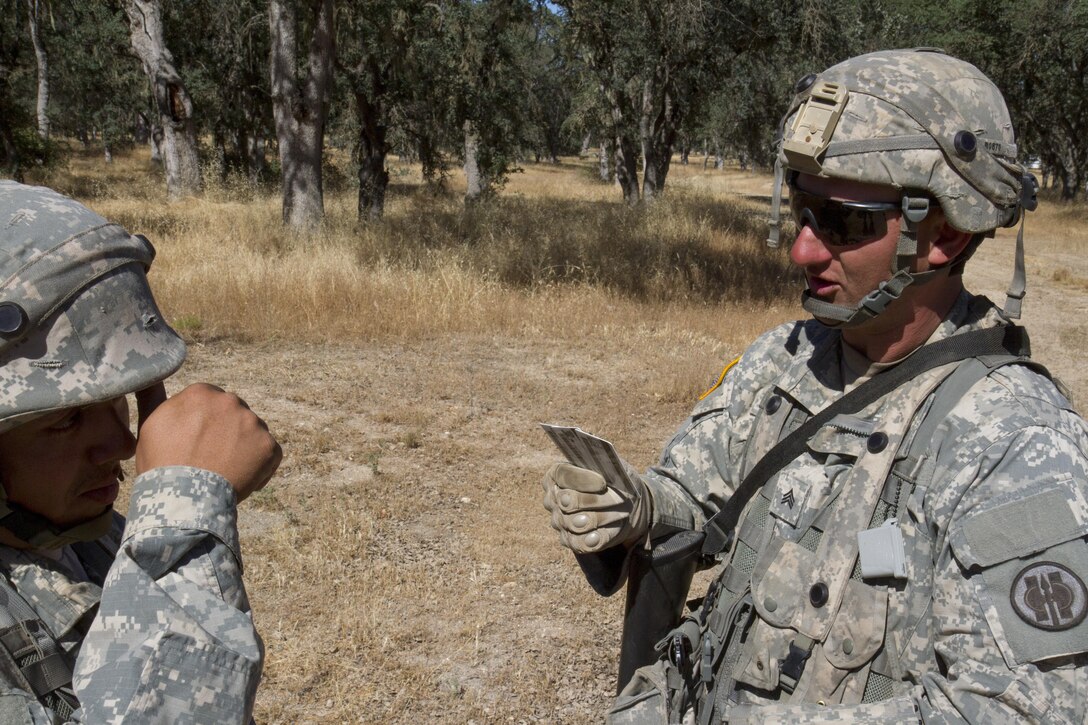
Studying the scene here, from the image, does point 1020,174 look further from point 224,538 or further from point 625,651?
point 224,538

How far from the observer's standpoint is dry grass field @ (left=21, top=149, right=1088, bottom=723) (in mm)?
3830

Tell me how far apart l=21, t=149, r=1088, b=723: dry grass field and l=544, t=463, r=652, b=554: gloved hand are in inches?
71.5

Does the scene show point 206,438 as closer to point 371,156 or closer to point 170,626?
point 170,626

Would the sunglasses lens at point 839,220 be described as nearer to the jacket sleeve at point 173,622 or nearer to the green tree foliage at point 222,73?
the jacket sleeve at point 173,622

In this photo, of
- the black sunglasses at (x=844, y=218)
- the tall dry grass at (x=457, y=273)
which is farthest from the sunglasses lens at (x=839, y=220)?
the tall dry grass at (x=457, y=273)

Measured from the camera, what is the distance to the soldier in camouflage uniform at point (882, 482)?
147 cm

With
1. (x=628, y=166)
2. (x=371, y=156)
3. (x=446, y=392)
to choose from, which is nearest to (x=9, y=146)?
(x=371, y=156)

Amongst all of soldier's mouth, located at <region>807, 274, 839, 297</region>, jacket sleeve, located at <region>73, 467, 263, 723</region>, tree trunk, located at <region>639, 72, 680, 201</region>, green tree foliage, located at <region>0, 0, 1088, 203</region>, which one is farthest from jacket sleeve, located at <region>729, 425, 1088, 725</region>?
tree trunk, located at <region>639, 72, 680, 201</region>

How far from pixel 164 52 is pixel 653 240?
1013cm

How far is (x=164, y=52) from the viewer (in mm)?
16250

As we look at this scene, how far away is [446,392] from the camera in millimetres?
6980

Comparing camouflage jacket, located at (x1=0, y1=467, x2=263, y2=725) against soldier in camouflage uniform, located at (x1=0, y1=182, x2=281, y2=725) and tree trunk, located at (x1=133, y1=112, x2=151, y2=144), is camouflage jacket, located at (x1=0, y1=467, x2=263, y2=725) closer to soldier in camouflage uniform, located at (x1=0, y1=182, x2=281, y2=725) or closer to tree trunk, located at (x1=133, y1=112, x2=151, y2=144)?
soldier in camouflage uniform, located at (x1=0, y1=182, x2=281, y2=725)

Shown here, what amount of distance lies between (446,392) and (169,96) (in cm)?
1288

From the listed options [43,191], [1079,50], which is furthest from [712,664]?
[1079,50]
